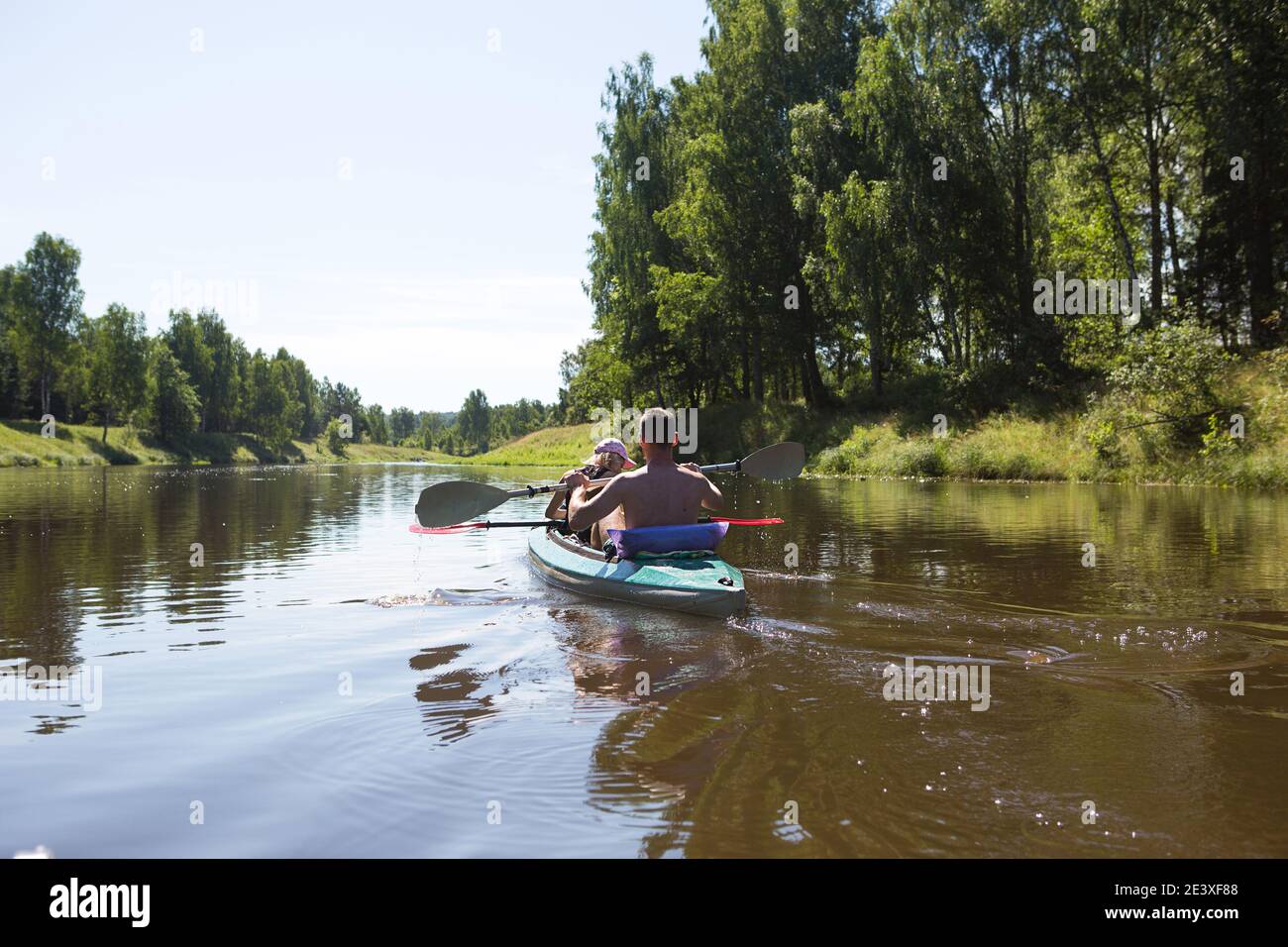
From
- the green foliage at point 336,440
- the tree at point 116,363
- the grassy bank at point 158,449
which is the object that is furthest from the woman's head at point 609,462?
the green foliage at point 336,440

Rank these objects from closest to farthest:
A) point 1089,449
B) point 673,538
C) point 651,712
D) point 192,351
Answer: point 651,712, point 673,538, point 1089,449, point 192,351

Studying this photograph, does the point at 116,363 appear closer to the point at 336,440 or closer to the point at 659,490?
the point at 336,440

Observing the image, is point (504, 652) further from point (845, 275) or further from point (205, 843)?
point (845, 275)

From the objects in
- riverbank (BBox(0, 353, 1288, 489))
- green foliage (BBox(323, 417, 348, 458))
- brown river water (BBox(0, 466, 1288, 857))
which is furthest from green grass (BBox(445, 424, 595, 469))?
green foliage (BBox(323, 417, 348, 458))

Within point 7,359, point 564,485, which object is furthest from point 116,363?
point 564,485

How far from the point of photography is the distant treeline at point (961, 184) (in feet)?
79.5

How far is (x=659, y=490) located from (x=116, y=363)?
68.6 meters

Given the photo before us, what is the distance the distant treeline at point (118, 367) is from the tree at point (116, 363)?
2.8 inches

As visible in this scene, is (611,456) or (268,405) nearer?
(611,456)

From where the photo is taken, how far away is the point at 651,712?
468 centimetres

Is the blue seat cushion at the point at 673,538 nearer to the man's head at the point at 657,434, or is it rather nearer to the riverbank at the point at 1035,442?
the man's head at the point at 657,434

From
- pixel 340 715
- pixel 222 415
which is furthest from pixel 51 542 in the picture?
pixel 222 415

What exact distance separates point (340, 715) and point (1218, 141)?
27.2m

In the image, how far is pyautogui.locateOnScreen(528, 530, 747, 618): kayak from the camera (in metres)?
6.96
